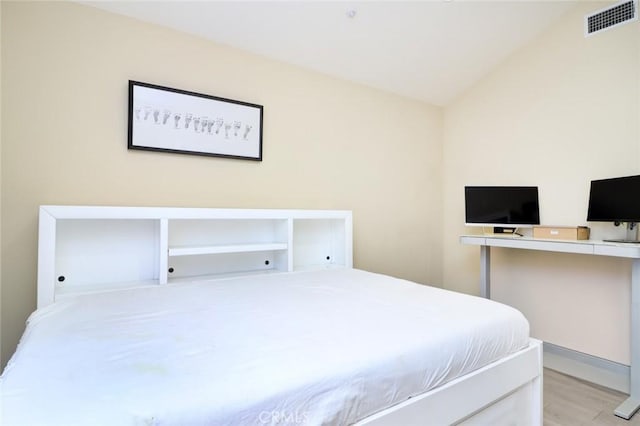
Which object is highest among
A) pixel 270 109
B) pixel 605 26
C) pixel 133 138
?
pixel 605 26

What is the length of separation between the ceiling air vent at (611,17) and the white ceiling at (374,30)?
22cm

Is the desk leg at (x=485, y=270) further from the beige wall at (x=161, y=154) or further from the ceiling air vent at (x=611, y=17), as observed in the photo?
the ceiling air vent at (x=611, y=17)

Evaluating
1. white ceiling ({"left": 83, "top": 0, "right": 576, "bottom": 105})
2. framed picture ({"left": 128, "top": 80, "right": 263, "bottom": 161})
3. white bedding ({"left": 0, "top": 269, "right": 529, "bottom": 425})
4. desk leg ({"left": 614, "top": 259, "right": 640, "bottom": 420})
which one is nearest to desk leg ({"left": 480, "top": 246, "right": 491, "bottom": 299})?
desk leg ({"left": 614, "top": 259, "right": 640, "bottom": 420})

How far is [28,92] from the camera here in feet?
6.15

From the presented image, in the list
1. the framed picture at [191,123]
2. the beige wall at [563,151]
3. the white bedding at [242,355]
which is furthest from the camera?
the beige wall at [563,151]

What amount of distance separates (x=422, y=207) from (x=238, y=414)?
3225 mm

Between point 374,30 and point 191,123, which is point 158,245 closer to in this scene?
point 191,123

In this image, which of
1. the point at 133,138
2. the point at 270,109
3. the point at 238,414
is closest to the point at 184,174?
the point at 133,138

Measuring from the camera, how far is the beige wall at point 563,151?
245 cm

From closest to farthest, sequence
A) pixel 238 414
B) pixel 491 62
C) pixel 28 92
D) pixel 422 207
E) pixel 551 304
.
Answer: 1. pixel 238 414
2. pixel 28 92
3. pixel 551 304
4. pixel 491 62
5. pixel 422 207

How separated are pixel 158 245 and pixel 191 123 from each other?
871 mm

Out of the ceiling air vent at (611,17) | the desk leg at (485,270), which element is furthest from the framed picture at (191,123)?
the ceiling air vent at (611,17)

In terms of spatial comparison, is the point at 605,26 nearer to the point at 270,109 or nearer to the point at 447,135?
the point at 447,135

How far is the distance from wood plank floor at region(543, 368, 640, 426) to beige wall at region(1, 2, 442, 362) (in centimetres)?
155
